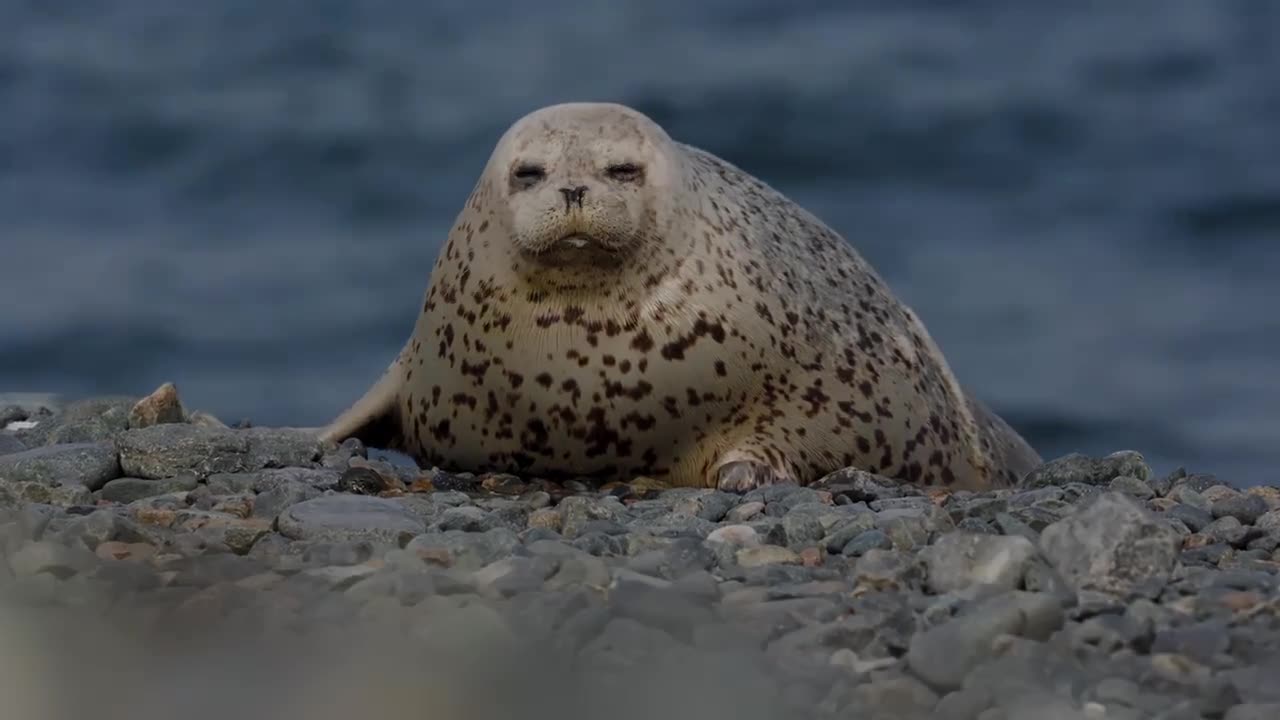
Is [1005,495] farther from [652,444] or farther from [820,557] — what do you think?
[652,444]

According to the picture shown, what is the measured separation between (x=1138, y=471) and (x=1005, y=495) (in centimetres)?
139

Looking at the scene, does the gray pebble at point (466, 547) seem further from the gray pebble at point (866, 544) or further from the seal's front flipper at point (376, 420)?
the seal's front flipper at point (376, 420)

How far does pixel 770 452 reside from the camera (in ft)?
29.7

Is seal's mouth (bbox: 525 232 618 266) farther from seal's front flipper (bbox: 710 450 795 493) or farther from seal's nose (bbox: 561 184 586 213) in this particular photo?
seal's front flipper (bbox: 710 450 795 493)

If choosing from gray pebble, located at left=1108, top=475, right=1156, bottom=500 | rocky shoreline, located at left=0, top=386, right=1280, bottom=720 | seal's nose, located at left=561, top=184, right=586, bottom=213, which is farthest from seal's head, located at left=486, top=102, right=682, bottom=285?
gray pebble, located at left=1108, top=475, right=1156, bottom=500

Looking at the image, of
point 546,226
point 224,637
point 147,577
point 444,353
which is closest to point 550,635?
point 224,637

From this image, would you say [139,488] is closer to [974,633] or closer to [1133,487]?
[1133,487]

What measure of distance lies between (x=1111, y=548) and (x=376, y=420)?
15.8ft

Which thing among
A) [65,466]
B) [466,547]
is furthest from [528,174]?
[466,547]

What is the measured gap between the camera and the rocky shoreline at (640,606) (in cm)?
498

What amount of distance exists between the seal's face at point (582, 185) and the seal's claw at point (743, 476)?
0.93m

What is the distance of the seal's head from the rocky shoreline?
53.6 inches

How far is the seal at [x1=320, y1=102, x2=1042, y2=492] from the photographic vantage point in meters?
8.94

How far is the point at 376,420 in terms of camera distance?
10.1 m
